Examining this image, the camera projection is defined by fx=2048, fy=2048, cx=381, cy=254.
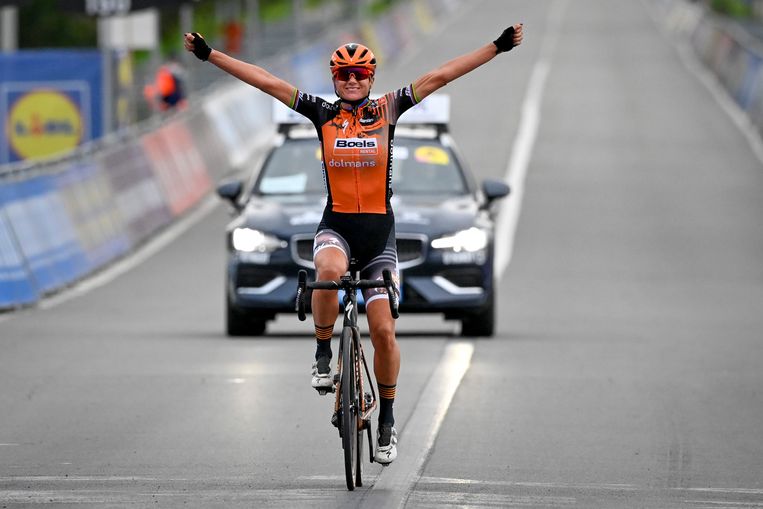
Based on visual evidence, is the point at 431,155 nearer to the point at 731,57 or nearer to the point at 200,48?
the point at 200,48

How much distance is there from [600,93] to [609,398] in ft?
128

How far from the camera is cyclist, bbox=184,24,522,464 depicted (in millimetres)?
9141

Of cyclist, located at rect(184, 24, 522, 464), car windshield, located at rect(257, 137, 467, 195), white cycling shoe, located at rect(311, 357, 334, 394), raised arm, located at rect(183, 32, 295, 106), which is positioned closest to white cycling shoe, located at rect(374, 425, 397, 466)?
cyclist, located at rect(184, 24, 522, 464)

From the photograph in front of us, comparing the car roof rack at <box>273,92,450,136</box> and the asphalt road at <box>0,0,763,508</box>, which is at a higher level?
the car roof rack at <box>273,92,450,136</box>

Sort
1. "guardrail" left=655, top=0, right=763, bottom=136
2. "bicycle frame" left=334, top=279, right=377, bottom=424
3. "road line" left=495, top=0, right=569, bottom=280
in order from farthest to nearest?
"guardrail" left=655, top=0, right=763, bottom=136, "road line" left=495, top=0, right=569, bottom=280, "bicycle frame" left=334, top=279, right=377, bottom=424

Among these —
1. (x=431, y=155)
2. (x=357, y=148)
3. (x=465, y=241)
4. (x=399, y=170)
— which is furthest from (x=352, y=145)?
(x=431, y=155)

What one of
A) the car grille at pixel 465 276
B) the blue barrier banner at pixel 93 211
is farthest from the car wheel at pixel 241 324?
the blue barrier banner at pixel 93 211

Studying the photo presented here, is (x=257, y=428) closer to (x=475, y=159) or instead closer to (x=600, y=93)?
(x=475, y=159)

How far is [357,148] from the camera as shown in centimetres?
923

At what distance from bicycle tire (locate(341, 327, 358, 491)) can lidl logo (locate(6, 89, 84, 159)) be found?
22075 mm

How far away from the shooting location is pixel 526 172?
35.0 m

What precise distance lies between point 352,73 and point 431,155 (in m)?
7.69

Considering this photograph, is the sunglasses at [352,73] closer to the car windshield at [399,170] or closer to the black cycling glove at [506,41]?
the black cycling glove at [506,41]

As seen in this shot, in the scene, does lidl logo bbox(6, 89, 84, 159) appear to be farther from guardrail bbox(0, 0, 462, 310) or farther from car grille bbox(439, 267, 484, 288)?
car grille bbox(439, 267, 484, 288)
